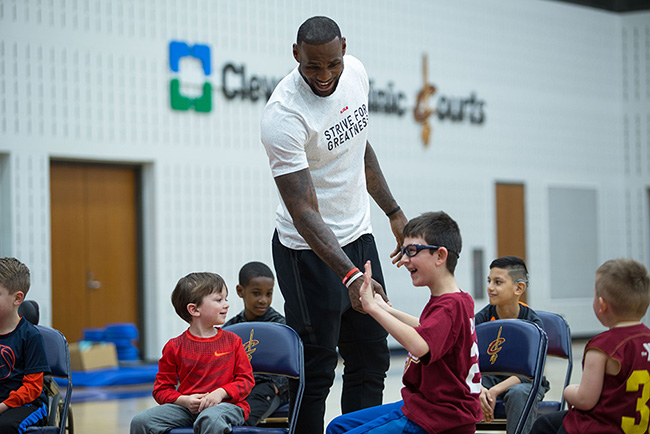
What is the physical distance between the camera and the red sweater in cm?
338

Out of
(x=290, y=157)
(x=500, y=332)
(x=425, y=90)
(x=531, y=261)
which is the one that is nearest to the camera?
(x=290, y=157)

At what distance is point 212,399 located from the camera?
129 inches

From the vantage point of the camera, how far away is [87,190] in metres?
9.03

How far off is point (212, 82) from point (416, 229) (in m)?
7.08

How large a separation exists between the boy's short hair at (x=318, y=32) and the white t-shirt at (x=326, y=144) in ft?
0.81

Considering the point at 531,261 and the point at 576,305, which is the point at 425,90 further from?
the point at 576,305

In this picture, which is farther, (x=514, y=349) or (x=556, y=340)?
(x=556, y=340)

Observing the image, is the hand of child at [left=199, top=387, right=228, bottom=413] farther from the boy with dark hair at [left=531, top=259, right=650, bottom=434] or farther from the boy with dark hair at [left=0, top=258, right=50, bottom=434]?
the boy with dark hair at [left=531, top=259, right=650, bottom=434]

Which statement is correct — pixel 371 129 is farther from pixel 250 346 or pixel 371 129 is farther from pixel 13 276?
pixel 13 276

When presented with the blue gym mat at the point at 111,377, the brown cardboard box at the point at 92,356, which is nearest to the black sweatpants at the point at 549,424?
the blue gym mat at the point at 111,377

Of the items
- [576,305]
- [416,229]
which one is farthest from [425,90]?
[416,229]

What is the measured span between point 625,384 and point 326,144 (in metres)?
1.33

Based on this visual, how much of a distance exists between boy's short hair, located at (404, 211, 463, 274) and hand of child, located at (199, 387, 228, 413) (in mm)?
1022

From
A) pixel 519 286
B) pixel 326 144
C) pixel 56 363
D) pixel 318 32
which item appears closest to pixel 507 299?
pixel 519 286
